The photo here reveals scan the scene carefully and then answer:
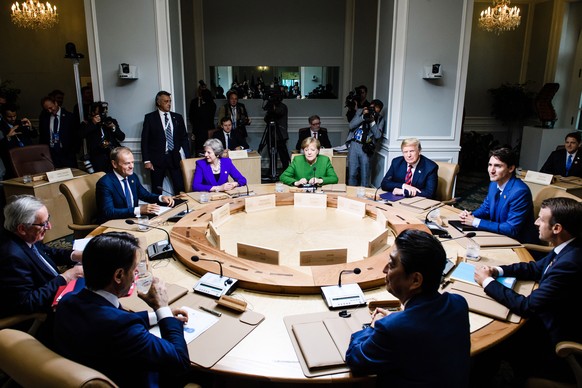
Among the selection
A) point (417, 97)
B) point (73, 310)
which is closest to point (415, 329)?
point (73, 310)

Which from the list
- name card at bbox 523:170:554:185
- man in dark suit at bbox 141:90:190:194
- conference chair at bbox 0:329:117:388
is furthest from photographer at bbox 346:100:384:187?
conference chair at bbox 0:329:117:388

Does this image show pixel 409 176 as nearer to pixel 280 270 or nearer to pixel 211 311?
pixel 280 270

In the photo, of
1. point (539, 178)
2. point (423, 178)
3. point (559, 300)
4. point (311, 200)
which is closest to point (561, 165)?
point (539, 178)

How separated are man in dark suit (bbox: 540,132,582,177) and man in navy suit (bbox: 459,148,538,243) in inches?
92.9

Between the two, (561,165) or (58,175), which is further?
(561,165)

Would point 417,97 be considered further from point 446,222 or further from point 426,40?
point 446,222

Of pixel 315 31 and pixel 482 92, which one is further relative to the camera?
pixel 482 92

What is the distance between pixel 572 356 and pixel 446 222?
133cm

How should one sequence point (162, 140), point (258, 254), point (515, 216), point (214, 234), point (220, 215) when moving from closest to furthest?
1. point (258, 254)
2. point (214, 234)
3. point (515, 216)
4. point (220, 215)
5. point (162, 140)

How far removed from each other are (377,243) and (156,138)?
3313mm

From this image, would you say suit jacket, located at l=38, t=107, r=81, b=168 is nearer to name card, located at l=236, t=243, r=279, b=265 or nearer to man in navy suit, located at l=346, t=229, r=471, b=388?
name card, located at l=236, t=243, r=279, b=265

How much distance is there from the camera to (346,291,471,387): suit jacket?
1.28m

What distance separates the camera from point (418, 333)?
1283 mm

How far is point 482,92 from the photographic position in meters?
8.39
